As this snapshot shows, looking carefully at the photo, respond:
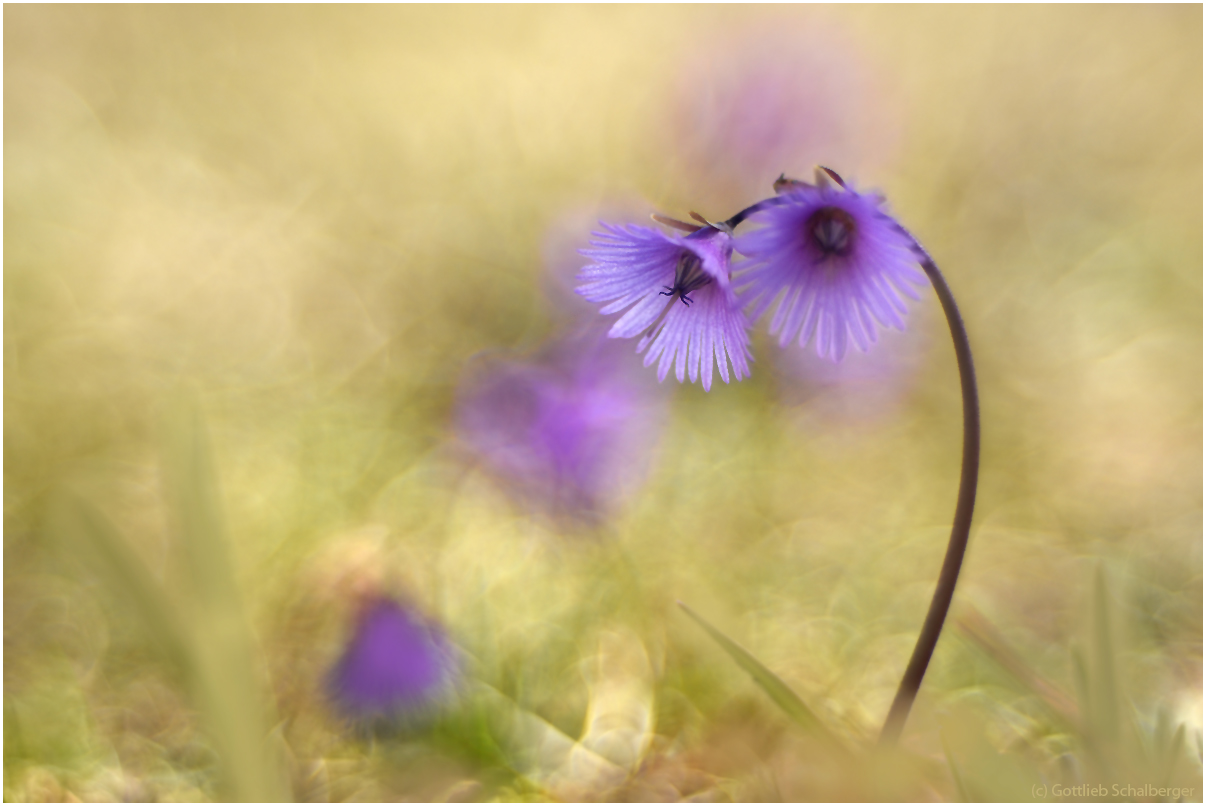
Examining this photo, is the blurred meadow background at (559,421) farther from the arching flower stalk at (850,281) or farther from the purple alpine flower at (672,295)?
the purple alpine flower at (672,295)

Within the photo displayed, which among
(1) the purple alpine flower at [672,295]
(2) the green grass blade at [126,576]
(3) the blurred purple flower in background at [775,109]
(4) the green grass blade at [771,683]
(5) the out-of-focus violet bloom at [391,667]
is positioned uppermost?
(3) the blurred purple flower in background at [775,109]

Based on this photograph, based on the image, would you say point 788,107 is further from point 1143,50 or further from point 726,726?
point 726,726

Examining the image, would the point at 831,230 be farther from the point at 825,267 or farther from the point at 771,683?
the point at 771,683

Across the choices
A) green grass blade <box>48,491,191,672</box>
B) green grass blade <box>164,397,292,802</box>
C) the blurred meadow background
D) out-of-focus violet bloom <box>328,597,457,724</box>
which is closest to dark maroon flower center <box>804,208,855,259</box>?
the blurred meadow background

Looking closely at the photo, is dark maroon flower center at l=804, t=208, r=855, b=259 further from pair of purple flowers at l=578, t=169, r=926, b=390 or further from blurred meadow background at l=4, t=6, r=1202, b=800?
blurred meadow background at l=4, t=6, r=1202, b=800

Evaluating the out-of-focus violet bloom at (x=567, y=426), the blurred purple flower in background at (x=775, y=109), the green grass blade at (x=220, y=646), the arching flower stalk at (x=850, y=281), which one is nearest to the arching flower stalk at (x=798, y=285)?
the arching flower stalk at (x=850, y=281)

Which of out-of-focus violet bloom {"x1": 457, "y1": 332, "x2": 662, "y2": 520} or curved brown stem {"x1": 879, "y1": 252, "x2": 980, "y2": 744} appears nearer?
curved brown stem {"x1": 879, "y1": 252, "x2": 980, "y2": 744}

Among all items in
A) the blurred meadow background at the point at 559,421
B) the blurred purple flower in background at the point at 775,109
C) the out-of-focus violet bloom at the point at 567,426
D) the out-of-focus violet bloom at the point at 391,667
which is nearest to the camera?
the blurred meadow background at the point at 559,421
